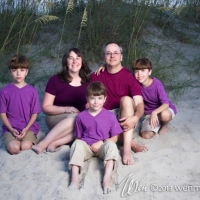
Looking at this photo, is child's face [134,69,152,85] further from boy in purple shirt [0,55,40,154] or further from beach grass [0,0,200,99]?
beach grass [0,0,200,99]

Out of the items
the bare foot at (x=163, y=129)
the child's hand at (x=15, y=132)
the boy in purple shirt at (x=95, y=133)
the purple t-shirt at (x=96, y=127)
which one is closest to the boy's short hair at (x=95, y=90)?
the boy in purple shirt at (x=95, y=133)

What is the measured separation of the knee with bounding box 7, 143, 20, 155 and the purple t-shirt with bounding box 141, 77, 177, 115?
4.36ft

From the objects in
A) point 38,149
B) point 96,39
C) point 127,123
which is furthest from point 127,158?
point 96,39

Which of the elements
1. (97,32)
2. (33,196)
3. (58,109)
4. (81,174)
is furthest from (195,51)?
(33,196)

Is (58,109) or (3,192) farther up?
(58,109)

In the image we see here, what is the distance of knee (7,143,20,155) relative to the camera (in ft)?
11.6

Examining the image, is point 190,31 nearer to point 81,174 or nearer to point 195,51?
point 195,51

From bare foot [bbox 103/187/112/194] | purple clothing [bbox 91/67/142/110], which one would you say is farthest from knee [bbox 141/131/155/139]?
bare foot [bbox 103/187/112/194]

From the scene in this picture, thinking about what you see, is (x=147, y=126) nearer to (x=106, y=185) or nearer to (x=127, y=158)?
(x=127, y=158)

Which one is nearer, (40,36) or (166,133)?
(166,133)

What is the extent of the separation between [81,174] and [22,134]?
78 centimetres

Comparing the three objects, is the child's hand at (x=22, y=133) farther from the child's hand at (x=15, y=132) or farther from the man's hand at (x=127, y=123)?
the man's hand at (x=127, y=123)

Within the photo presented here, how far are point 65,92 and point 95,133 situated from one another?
0.59 meters

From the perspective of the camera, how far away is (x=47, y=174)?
318 cm
